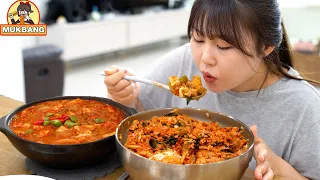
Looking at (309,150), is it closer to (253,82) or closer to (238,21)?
(253,82)

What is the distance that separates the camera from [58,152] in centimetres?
100

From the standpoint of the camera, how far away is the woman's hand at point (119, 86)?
143 cm

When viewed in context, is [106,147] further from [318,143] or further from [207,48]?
[318,143]

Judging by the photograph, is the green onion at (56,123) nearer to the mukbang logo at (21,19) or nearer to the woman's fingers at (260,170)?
the woman's fingers at (260,170)

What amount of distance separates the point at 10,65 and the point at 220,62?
7.56 feet

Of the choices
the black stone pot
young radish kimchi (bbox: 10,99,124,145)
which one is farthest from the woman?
the black stone pot

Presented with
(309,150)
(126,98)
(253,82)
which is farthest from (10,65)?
(309,150)

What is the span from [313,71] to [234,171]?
1.25 metres

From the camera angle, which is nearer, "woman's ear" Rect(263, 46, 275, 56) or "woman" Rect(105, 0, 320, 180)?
"woman" Rect(105, 0, 320, 180)

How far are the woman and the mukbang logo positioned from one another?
1357mm

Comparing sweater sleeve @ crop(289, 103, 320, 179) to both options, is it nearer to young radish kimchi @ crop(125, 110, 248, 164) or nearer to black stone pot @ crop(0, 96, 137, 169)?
young radish kimchi @ crop(125, 110, 248, 164)

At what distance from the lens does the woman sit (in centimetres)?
121

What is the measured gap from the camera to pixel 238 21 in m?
1.21

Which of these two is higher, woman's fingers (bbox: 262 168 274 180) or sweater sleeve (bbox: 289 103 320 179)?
woman's fingers (bbox: 262 168 274 180)
